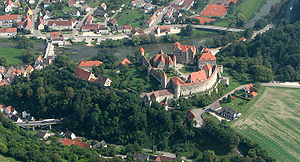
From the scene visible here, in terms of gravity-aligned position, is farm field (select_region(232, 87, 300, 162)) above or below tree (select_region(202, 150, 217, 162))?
above

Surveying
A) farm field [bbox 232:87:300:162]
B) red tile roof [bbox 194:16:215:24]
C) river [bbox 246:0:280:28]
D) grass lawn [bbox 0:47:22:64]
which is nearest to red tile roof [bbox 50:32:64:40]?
grass lawn [bbox 0:47:22:64]

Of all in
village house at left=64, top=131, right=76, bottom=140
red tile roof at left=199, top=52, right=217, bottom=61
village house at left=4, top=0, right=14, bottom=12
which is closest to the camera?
village house at left=64, top=131, right=76, bottom=140

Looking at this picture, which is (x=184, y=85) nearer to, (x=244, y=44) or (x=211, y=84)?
(x=211, y=84)

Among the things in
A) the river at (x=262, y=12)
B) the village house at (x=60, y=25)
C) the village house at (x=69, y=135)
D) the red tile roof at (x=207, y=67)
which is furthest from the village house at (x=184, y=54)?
the village house at (x=60, y=25)

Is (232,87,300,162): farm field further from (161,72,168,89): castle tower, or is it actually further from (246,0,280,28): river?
(246,0,280,28): river

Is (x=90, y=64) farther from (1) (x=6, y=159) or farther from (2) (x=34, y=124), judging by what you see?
(1) (x=6, y=159)

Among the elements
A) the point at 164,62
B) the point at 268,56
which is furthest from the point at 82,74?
the point at 268,56
